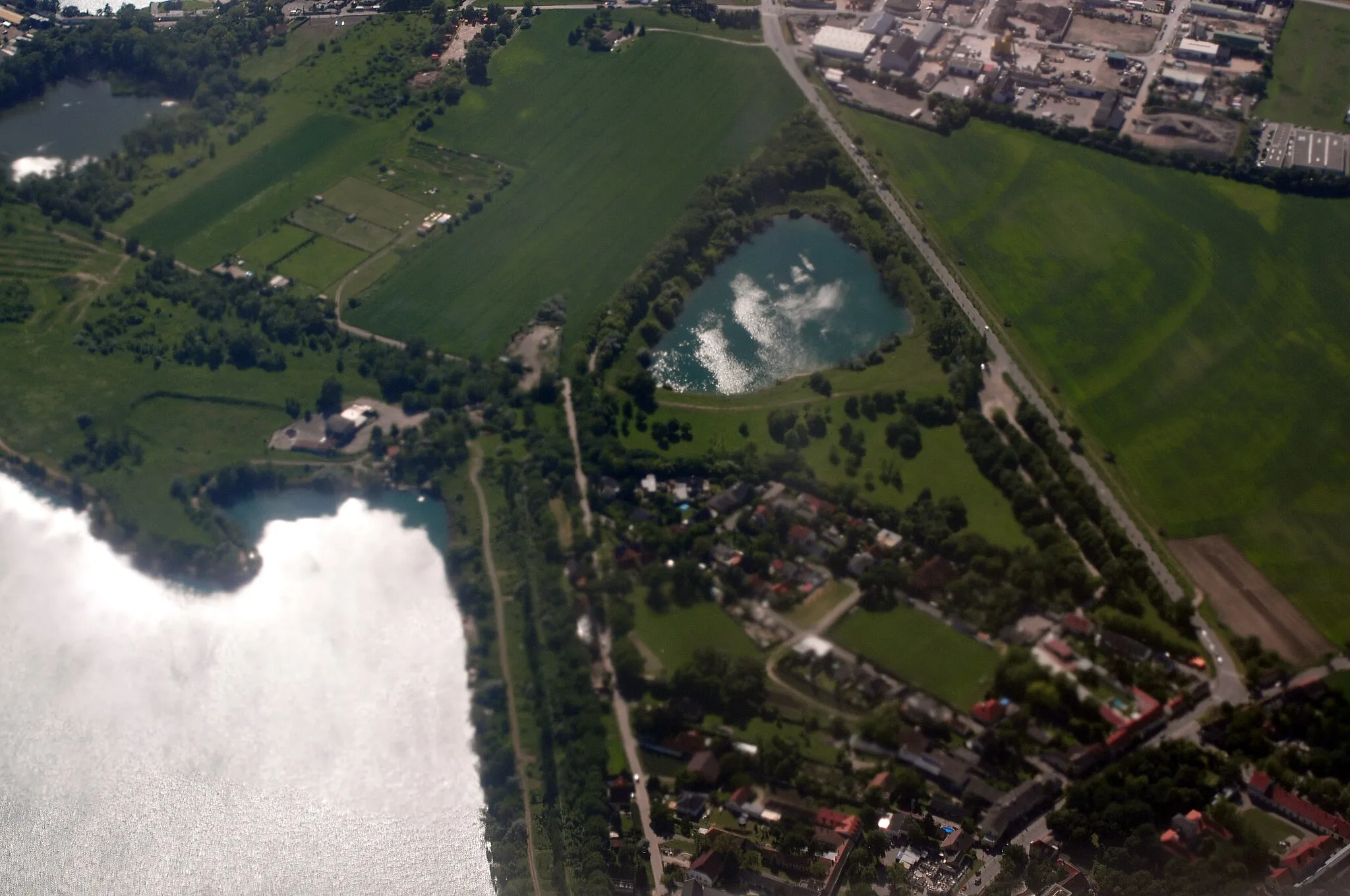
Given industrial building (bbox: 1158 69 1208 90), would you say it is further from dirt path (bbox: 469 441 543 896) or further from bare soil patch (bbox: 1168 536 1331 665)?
dirt path (bbox: 469 441 543 896)

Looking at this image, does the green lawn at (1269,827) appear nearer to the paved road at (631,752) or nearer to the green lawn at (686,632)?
the green lawn at (686,632)

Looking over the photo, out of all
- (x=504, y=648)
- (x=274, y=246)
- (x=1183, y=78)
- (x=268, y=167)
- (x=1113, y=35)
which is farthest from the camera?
(x=1113, y=35)

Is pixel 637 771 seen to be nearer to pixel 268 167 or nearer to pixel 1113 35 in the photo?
pixel 268 167

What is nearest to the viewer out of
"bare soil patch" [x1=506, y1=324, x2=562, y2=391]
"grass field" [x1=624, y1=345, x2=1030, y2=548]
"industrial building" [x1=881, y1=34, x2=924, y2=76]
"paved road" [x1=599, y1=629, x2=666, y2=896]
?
"paved road" [x1=599, y1=629, x2=666, y2=896]

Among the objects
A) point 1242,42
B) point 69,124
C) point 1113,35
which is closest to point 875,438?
point 1113,35

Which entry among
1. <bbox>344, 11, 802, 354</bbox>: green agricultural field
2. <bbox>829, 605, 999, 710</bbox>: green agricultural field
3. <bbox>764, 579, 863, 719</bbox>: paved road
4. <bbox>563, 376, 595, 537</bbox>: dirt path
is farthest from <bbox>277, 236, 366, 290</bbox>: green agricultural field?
<bbox>829, 605, 999, 710</bbox>: green agricultural field

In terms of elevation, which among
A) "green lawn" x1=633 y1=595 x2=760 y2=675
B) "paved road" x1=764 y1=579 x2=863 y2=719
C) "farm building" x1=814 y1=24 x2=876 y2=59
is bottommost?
"green lawn" x1=633 y1=595 x2=760 y2=675

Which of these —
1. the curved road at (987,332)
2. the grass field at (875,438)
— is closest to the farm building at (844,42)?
the curved road at (987,332)
